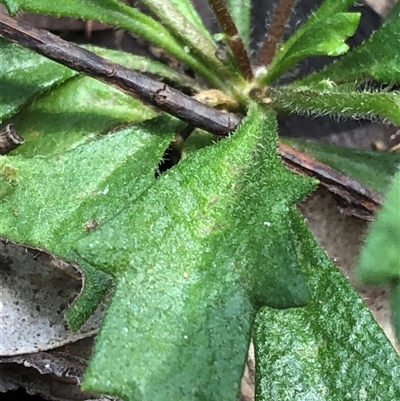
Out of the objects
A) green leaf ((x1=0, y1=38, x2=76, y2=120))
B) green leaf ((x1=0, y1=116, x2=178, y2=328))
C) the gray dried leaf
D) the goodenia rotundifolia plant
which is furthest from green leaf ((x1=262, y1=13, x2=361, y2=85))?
the gray dried leaf

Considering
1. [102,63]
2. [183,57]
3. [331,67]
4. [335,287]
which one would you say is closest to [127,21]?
[183,57]

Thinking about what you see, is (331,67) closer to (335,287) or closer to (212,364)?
(335,287)

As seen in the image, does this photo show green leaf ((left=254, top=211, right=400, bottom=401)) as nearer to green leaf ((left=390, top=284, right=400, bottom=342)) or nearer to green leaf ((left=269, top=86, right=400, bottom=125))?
green leaf ((left=269, top=86, right=400, bottom=125))

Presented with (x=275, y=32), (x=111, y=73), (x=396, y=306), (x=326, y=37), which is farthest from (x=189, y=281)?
(x=275, y=32)

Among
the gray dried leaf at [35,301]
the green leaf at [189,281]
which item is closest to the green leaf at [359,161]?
the green leaf at [189,281]

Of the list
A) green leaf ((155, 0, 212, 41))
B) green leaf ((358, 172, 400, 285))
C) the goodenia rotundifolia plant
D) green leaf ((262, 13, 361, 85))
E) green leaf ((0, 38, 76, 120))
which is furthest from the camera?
green leaf ((155, 0, 212, 41))

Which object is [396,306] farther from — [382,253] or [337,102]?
[337,102]

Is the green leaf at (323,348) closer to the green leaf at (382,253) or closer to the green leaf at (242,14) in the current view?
the green leaf at (382,253)
